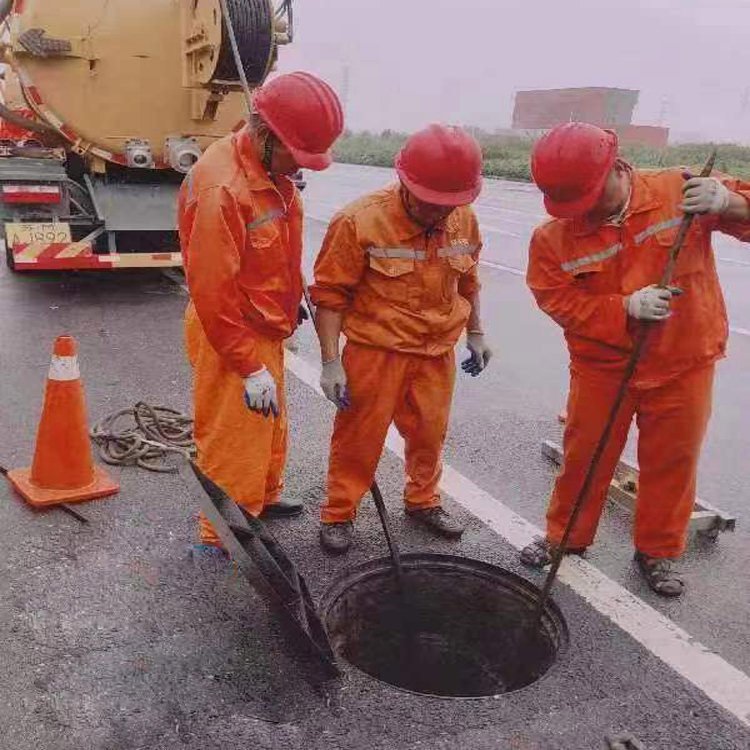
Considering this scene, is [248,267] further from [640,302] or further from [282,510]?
[640,302]

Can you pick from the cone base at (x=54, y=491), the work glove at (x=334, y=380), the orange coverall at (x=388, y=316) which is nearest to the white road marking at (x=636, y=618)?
the orange coverall at (x=388, y=316)

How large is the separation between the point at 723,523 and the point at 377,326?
72.9 inches

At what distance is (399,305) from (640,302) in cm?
100

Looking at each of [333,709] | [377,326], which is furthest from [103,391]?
[333,709]

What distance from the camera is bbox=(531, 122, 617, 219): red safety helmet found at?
2.85 meters

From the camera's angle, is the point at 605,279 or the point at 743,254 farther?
the point at 743,254

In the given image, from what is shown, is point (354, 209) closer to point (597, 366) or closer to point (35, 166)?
point (597, 366)

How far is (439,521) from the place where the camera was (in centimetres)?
374

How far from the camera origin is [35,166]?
8.27 metres

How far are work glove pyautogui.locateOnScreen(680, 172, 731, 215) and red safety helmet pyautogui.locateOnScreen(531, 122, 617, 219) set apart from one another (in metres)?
0.29

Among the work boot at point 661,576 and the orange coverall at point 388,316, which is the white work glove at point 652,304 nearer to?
the orange coverall at point 388,316

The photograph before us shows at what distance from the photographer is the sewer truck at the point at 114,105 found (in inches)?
291

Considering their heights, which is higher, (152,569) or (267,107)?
(267,107)

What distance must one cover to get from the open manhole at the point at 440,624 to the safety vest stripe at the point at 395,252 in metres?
1.27
